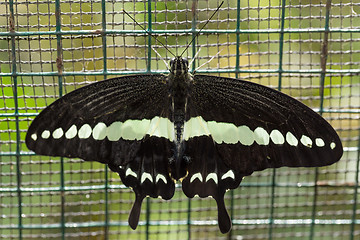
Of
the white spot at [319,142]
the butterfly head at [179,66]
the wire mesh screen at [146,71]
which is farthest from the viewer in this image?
the wire mesh screen at [146,71]

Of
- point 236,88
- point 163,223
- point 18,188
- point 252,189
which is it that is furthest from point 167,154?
point 252,189

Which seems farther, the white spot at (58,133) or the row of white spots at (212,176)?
the row of white spots at (212,176)

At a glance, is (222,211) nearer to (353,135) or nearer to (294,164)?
(294,164)

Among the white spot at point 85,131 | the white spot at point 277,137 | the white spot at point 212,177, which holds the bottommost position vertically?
the white spot at point 212,177

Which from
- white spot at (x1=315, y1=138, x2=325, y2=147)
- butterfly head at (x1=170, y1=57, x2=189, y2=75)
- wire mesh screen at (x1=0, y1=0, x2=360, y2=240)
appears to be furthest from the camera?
wire mesh screen at (x1=0, y1=0, x2=360, y2=240)

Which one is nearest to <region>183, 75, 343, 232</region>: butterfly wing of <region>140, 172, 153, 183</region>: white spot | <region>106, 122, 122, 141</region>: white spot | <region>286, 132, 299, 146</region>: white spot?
<region>286, 132, 299, 146</region>: white spot

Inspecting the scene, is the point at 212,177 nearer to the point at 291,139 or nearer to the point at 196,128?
the point at 196,128

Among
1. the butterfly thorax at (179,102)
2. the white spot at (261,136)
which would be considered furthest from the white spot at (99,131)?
the white spot at (261,136)

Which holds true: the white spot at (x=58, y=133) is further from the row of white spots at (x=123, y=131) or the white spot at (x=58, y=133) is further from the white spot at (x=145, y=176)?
the white spot at (x=145, y=176)

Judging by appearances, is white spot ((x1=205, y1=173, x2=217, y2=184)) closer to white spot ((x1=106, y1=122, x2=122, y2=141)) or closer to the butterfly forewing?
the butterfly forewing
